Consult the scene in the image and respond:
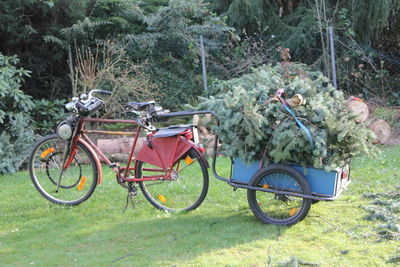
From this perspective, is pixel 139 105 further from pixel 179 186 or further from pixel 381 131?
pixel 381 131

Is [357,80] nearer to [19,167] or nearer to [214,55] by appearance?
[214,55]

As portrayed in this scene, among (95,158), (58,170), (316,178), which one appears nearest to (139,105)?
(95,158)

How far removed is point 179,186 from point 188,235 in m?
1.15

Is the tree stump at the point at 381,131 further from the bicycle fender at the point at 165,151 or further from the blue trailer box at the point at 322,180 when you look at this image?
the bicycle fender at the point at 165,151

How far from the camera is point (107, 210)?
216 inches

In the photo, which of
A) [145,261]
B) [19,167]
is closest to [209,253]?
[145,261]

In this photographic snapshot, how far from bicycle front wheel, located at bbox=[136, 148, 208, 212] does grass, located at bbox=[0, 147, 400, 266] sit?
13cm

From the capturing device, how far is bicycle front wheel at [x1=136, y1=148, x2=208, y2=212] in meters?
5.08

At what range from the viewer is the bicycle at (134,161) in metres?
5.09

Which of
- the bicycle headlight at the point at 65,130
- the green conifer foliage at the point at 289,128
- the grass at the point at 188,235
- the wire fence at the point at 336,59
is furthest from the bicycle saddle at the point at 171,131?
the wire fence at the point at 336,59

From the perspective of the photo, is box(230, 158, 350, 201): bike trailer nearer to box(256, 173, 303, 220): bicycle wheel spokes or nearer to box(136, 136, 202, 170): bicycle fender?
box(256, 173, 303, 220): bicycle wheel spokes

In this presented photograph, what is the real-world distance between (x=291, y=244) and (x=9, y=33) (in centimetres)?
847

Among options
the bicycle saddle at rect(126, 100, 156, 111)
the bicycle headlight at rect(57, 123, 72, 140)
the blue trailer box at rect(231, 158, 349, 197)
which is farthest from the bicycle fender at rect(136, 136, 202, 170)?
the bicycle headlight at rect(57, 123, 72, 140)

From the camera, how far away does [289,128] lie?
175 inches
